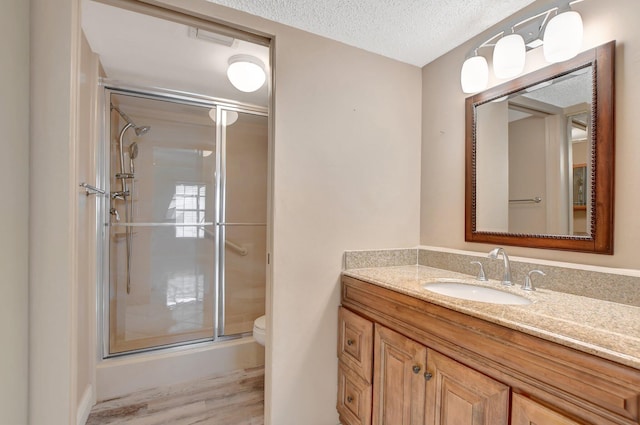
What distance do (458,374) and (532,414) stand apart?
239 millimetres

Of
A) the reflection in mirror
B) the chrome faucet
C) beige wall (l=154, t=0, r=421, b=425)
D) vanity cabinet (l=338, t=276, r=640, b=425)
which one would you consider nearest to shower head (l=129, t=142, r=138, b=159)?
beige wall (l=154, t=0, r=421, b=425)

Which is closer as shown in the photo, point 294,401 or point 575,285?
point 575,285

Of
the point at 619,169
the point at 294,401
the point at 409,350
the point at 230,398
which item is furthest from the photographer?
the point at 230,398

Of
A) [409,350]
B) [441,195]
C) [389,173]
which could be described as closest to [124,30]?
[389,173]

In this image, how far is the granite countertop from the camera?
70 cm

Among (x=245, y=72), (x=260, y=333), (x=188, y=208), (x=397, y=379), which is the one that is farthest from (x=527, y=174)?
(x=188, y=208)

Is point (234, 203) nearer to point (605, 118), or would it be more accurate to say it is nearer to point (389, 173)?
point (389, 173)

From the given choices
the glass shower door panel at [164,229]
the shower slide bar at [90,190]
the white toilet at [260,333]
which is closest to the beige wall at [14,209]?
the shower slide bar at [90,190]

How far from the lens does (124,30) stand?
1.59 meters

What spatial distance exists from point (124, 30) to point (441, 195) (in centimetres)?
205

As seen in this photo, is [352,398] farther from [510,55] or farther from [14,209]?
[510,55]

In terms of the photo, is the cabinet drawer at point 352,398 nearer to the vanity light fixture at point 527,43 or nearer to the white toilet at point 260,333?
the white toilet at point 260,333

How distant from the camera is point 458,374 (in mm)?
1025

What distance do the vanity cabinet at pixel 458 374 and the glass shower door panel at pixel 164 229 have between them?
1.52 metres
